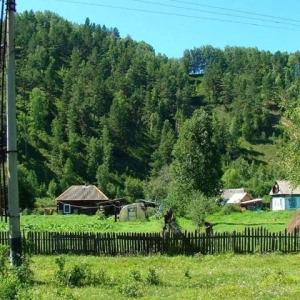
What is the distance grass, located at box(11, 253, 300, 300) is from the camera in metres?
11.0

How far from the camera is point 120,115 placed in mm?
135125

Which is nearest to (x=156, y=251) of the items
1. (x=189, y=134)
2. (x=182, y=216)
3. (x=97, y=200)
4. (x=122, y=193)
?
(x=182, y=216)

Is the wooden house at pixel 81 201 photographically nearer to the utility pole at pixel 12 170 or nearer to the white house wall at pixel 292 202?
the white house wall at pixel 292 202

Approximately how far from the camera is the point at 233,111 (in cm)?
16025

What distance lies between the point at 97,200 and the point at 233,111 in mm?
99278

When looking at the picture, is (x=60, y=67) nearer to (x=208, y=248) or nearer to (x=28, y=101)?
(x=28, y=101)

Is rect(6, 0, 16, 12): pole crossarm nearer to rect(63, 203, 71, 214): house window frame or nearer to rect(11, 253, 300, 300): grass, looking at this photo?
rect(11, 253, 300, 300): grass

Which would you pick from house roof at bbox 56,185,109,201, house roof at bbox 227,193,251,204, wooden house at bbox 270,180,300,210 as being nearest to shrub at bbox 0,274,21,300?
house roof at bbox 56,185,109,201

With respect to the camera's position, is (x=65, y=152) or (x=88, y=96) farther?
(x=88, y=96)

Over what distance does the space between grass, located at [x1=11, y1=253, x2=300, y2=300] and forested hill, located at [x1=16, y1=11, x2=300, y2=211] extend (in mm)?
51941

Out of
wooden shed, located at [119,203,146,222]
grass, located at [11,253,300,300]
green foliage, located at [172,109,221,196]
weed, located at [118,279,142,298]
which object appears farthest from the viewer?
green foliage, located at [172,109,221,196]

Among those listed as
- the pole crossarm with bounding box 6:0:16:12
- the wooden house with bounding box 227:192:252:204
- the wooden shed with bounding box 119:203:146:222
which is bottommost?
the wooden house with bounding box 227:192:252:204

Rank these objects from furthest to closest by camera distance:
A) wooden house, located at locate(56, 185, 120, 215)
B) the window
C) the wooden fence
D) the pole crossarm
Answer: the window → wooden house, located at locate(56, 185, 120, 215) → the wooden fence → the pole crossarm

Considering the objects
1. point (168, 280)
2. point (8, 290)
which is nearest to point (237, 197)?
point (168, 280)
